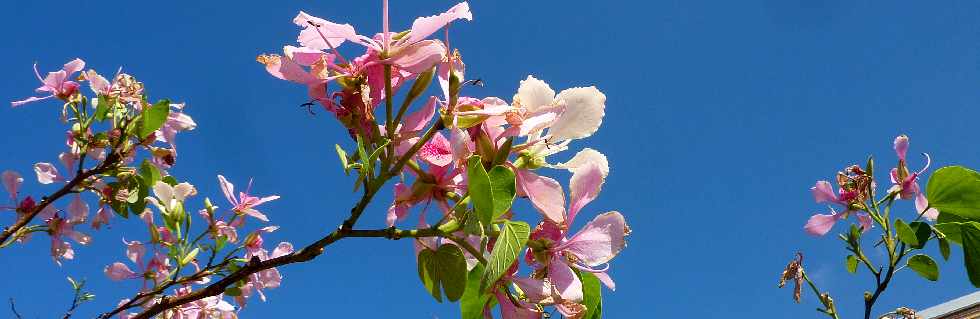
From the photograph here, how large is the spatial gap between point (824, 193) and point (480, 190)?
2.00 metres

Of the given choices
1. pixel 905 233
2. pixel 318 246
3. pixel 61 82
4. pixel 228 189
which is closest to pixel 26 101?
pixel 61 82

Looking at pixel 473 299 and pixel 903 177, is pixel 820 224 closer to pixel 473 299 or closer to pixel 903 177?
pixel 903 177

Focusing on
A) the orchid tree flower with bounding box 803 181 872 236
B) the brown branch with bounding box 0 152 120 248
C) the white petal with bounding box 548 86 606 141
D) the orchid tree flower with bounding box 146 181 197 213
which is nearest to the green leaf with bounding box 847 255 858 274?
the orchid tree flower with bounding box 803 181 872 236

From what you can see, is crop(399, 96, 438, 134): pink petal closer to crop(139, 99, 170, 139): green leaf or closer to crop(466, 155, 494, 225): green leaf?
crop(466, 155, 494, 225): green leaf

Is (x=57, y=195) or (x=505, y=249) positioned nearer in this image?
(x=505, y=249)

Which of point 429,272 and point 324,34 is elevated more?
point 324,34

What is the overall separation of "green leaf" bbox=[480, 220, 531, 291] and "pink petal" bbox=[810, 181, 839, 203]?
1.93 meters

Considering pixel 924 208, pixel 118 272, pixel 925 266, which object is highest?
pixel 118 272

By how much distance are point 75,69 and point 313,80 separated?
5.72 feet

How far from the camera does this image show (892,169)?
2.13m

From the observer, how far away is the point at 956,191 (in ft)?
4.91

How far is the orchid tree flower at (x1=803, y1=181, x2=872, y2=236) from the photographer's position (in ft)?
7.16

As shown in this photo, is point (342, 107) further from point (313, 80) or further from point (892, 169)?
point (892, 169)

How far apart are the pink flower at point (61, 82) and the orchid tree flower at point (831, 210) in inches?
95.2
